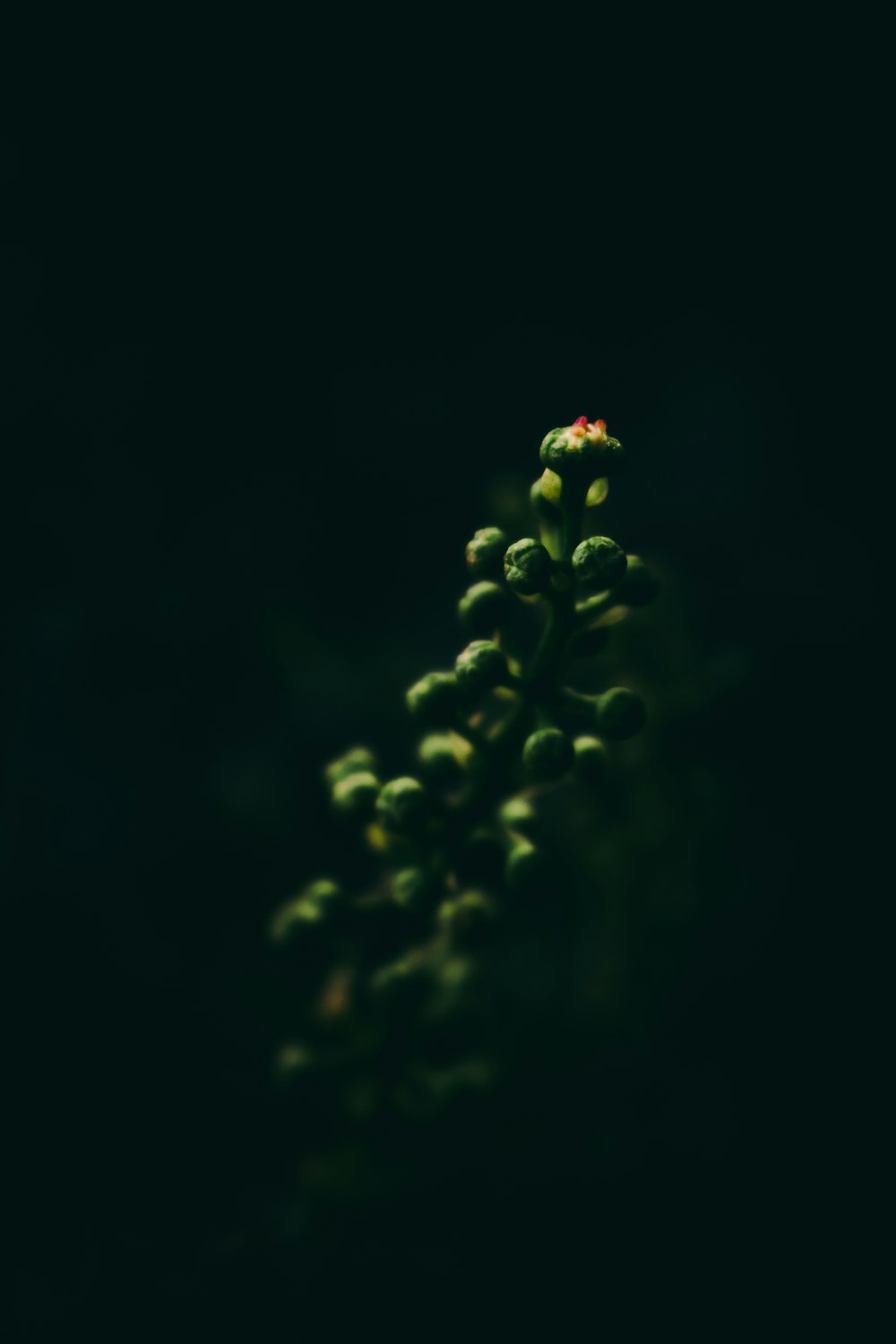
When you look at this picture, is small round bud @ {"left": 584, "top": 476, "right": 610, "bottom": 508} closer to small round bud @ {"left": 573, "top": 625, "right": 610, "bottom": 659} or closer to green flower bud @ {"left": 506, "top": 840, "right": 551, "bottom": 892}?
small round bud @ {"left": 573, "top": 625, "right": 610, "bottom": 659}

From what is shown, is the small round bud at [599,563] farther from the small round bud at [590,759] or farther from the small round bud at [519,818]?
the small round bud at [519,818]

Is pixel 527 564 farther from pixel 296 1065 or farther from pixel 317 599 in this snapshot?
pixel 317 599

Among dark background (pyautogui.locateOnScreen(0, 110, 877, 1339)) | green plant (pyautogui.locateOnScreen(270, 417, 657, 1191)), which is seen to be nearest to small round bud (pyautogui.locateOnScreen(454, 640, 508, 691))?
green plant (pyautogui.locateOnScreen(270, 417, 657, 1191))

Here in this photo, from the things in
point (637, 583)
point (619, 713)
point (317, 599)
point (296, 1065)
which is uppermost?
point (317, 599)

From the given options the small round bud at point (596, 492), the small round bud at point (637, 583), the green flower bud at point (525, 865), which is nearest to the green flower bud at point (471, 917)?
the green flower bud at point (525, 865)

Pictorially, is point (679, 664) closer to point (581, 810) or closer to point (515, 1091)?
point (581, 810)

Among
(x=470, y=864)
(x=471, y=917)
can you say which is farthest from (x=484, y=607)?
(x=471, y=917)

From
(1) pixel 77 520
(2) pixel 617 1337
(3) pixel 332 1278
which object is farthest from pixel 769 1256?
(1) pixel 77 520
